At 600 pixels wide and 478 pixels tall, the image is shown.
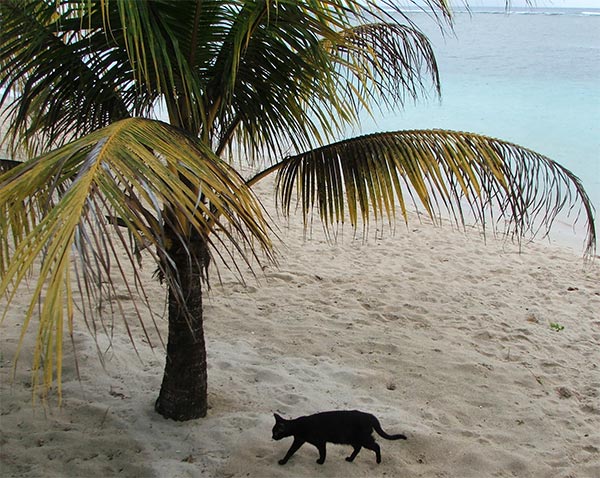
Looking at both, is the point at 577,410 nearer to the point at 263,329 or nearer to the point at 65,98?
the point at 263,329

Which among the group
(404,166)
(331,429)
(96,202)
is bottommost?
(331,429)

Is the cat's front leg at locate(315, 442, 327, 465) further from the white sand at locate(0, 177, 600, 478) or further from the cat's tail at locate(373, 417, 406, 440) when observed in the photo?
the cat's tail at locate(373, 417, 406, 440)

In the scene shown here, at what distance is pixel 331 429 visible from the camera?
2.72 m

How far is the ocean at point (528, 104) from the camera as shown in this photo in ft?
37.4

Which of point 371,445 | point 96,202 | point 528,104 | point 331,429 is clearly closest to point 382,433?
point 371,445

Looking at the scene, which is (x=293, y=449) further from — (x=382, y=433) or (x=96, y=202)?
(x=96, y=202)

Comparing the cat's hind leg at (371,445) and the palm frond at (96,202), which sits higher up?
the palm frond at (96,202)

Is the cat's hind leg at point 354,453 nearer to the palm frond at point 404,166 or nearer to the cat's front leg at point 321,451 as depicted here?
the cat's front leg at point 321,451

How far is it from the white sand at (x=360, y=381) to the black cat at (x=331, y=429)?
182 mm

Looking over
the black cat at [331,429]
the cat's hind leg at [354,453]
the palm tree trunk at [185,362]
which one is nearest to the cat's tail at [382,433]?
the black cat at [331,429]

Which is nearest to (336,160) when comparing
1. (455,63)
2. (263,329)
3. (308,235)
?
(263,329)

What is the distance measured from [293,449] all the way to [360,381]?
97 cm

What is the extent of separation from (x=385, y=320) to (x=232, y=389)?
155 centimetres

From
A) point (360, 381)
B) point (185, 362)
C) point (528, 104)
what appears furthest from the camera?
point (528, 104)
